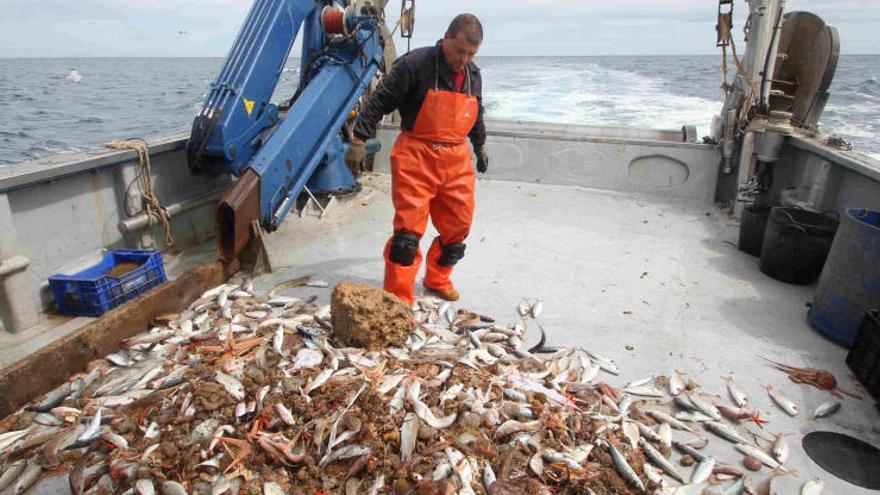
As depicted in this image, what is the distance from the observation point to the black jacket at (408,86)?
3.69 metres

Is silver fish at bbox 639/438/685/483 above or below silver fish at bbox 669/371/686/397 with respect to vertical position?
below

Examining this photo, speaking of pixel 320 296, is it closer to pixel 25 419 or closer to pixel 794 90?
pixel 25 419

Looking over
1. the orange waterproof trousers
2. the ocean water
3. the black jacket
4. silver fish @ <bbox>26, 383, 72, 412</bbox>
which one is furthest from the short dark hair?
the ocean water

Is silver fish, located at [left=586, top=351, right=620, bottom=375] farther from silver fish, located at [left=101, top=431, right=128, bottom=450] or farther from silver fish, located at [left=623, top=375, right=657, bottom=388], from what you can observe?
silver fish, located at [left=101, top=431, right=128, bottom=450]

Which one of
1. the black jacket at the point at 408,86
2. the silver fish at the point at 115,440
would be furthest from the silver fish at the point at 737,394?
the silver fish at the point at 115,440

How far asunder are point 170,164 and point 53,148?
36.9ft

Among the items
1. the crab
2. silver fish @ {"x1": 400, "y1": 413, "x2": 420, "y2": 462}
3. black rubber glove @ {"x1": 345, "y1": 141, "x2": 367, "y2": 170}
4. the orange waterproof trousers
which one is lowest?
the crab

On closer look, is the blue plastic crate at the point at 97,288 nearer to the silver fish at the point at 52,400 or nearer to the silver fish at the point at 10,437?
the silver fish at the point at 52,400

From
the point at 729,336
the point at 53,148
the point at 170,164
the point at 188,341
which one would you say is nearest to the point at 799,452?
the point at 729,336

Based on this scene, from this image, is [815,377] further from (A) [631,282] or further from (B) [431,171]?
(B) [431,171]

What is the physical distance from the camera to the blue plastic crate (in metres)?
3.84

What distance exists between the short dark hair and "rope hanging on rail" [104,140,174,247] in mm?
3048

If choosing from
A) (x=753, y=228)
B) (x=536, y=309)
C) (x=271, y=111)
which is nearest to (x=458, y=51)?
(x=536, y=309)

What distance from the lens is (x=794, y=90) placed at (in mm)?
6891
